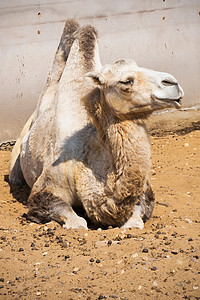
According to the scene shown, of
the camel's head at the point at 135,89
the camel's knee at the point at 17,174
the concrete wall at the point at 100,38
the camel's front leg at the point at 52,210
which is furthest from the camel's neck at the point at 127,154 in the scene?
the concrete wall at the point at 100,38

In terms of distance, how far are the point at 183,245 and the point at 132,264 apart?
564 mm

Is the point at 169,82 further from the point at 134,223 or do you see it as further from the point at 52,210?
the point at 52,210

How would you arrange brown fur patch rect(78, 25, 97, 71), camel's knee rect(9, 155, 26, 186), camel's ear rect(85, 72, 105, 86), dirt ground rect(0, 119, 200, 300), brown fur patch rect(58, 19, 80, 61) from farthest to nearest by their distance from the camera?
1. camel's knee rect(9, 155, 26, 186)
2. brown fur patch rect(58, 19, 80, 61)
3. brown fur patch rect(78, 25, 97, 71)
4. camel's ear rect(85, 72, 105, 86)
5. dirt ground rect(0, 119, 200, 300)

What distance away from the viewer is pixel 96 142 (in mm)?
5109

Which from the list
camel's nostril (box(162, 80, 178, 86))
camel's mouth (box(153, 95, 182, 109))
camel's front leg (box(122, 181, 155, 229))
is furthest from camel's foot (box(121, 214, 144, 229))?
camel's nostril (box(162, 80, 178, 86))

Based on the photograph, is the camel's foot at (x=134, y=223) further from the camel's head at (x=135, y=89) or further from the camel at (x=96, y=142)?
the camel's head at (x=135, y=89)

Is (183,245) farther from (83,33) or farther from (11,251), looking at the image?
(83,33)

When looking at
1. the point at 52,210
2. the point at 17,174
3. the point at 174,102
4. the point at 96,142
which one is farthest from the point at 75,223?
the point at 17,174

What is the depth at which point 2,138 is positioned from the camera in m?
9.44

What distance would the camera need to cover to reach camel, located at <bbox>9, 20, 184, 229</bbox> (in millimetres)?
4688

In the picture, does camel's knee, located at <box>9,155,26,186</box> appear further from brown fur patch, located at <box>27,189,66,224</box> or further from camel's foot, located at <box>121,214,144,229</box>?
camel's foot, located at <box>121,214,144,229</box>

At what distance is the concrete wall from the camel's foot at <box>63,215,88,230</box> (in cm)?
457

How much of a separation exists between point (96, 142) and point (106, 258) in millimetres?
1293

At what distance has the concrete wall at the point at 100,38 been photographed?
9.16 m
